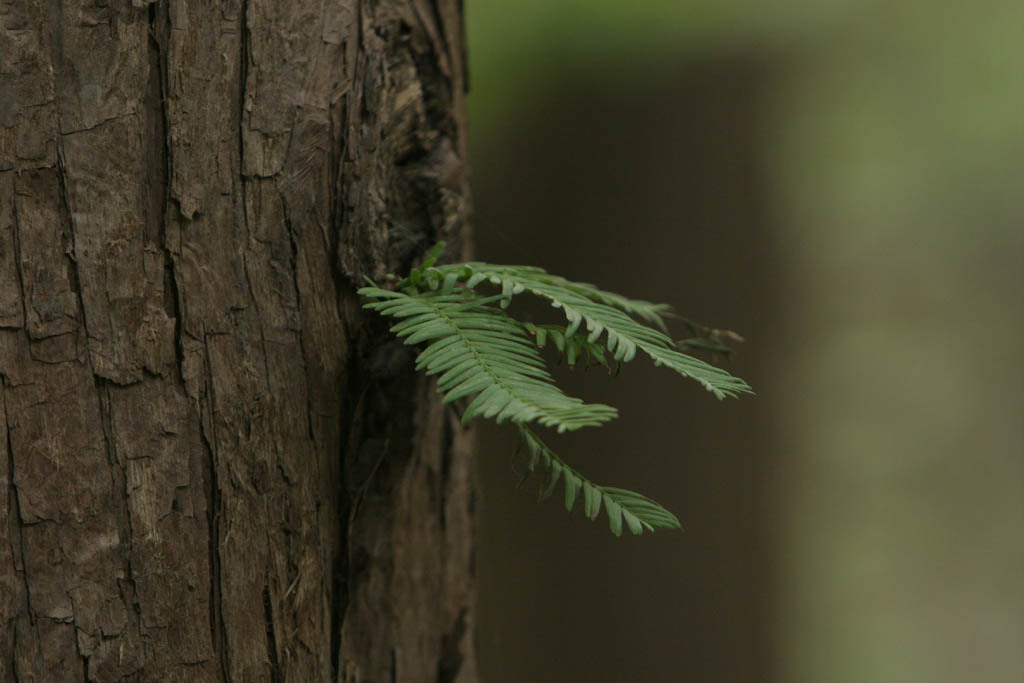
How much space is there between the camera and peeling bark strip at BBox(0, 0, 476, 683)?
589 millimetres

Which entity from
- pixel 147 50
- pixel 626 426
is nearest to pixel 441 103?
pixel 147 50

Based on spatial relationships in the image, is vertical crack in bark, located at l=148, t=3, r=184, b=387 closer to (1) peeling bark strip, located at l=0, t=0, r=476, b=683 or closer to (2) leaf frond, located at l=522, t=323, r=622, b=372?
(1) peeling bark strip, located at l=0, t=0, r=476, b=683

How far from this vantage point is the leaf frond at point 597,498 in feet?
1.85

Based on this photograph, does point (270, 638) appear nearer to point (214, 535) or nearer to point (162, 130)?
point (214, 535)

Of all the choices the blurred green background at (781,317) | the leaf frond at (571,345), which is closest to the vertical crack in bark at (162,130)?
the leaf frond at (571,345)

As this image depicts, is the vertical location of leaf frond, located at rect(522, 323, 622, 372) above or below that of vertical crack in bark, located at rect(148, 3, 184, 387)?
below

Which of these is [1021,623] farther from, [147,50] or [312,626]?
[147,50]

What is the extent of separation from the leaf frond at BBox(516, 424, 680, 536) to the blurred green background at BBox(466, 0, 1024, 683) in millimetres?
1569

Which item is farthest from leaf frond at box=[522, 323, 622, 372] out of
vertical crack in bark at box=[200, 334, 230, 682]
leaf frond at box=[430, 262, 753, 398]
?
vertical crack in bark at box=[200, 334, 230, 682]

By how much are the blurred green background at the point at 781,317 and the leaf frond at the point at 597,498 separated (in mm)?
1569

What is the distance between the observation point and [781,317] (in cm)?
227

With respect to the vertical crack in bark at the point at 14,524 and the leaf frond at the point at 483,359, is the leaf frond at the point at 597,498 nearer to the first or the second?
the leaf frond at the point at 483,359

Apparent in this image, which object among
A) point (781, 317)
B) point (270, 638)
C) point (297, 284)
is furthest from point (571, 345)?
point (781, 317)

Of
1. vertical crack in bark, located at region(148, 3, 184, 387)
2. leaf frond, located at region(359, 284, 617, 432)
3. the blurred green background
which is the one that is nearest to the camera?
leaf frond, located at region(359, 284, 617, 432)
